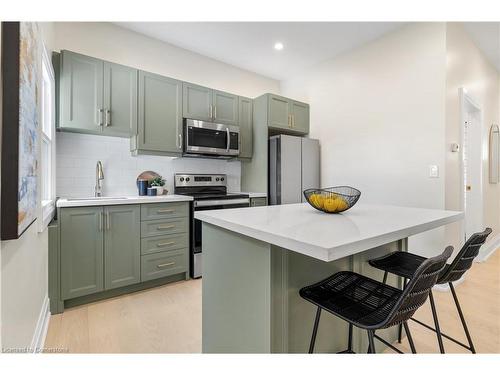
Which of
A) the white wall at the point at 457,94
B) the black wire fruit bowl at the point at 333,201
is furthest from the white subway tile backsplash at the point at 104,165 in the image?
the white wall at the point at 457,94

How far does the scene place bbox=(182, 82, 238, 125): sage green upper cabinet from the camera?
10.1ft

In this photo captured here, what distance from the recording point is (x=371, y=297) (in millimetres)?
1105

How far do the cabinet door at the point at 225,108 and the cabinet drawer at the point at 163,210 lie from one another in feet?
3.99

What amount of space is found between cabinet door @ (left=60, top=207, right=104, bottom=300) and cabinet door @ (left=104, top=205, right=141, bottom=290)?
5 cm

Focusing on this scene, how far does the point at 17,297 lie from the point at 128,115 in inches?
76.9

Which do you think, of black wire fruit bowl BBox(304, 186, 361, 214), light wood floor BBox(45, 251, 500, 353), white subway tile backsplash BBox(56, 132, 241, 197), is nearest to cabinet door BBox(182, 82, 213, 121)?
white subway tile backsplash BBox(56, 132, 241, 197)

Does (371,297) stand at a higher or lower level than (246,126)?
lower

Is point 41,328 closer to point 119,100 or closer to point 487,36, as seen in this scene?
point 119,100

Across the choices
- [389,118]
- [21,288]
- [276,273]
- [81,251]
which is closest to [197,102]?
[81,251]

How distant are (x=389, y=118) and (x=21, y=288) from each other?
3412 millimetres

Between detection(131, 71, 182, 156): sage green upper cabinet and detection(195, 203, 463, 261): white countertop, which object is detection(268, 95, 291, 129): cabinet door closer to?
detection(131, 71, 182, 156): sage green upper cabinet

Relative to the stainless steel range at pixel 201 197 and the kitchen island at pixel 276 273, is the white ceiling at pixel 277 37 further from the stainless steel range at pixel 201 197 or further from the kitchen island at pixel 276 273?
the kitchen island at pixel 276 273

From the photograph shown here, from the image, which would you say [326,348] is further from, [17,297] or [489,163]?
[489,163]

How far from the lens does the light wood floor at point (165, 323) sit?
66.2 inches
